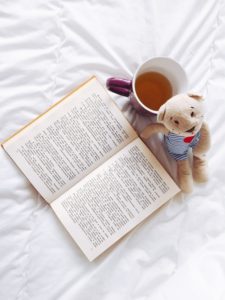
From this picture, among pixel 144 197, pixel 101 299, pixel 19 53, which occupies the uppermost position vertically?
pixel 19 53

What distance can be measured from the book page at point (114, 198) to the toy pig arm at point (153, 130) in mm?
17

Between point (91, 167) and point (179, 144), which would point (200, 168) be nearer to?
point (179, 144)

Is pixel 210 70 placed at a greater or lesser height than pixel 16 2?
lesser

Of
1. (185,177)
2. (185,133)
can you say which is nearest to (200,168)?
(185,177)

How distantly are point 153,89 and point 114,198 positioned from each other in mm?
205

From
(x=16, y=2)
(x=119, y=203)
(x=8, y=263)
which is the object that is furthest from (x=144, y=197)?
(x=16, y=2)

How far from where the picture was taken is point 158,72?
2.30 feet

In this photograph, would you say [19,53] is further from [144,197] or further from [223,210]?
[223,210]

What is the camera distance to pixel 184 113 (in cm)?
58

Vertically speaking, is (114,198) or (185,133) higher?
(185,133)

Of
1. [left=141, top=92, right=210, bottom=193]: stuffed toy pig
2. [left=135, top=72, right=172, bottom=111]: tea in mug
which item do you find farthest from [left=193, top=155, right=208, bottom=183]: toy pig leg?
[left=135, top=72, right=172, bottom=111]: tea in mug

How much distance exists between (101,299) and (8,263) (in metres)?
0.17

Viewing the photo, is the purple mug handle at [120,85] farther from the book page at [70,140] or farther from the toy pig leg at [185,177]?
the toy pig leg at [185,177]

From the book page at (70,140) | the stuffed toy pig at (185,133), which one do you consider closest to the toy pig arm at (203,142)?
the stuffed toy pig at (185,133)
